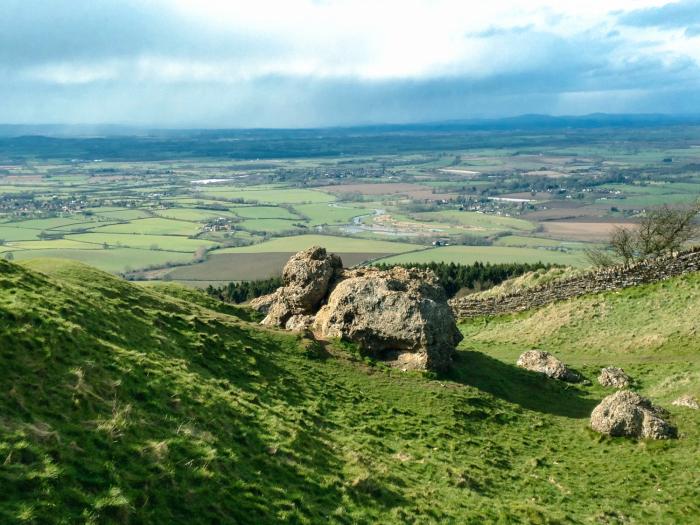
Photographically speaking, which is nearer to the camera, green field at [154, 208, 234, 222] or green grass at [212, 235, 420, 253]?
green grass at [212, 235, 420, 253]

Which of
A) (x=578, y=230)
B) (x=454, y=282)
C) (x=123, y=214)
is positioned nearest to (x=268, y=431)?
(x=454, y=282)

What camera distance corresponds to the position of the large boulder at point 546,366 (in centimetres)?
2908

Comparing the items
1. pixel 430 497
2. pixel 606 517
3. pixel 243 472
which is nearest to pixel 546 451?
pixel 606 517

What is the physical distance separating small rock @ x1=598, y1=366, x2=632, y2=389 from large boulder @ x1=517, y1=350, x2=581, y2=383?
107 centimetres

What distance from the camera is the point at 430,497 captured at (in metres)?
15.8

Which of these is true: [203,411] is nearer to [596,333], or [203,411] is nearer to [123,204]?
[596,333]

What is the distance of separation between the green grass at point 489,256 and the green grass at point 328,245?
5.70m

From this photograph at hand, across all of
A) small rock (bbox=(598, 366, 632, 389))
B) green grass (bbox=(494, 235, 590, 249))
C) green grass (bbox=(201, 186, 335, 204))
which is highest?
green grass (bbox=(201, 186, 335, 204))

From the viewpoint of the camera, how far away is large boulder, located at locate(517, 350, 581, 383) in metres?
29.1

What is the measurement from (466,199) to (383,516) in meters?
158

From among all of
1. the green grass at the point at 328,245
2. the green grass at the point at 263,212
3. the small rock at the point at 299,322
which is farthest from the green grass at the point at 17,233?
the small rock at the point at 299,322

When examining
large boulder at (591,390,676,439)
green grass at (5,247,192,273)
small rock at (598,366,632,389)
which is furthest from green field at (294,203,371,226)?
large boulder at (591,390,676,439)

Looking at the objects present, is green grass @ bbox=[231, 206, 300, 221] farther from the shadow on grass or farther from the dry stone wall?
the shadow on grass

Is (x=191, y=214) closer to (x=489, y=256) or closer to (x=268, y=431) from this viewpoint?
(x=489, y=256)
